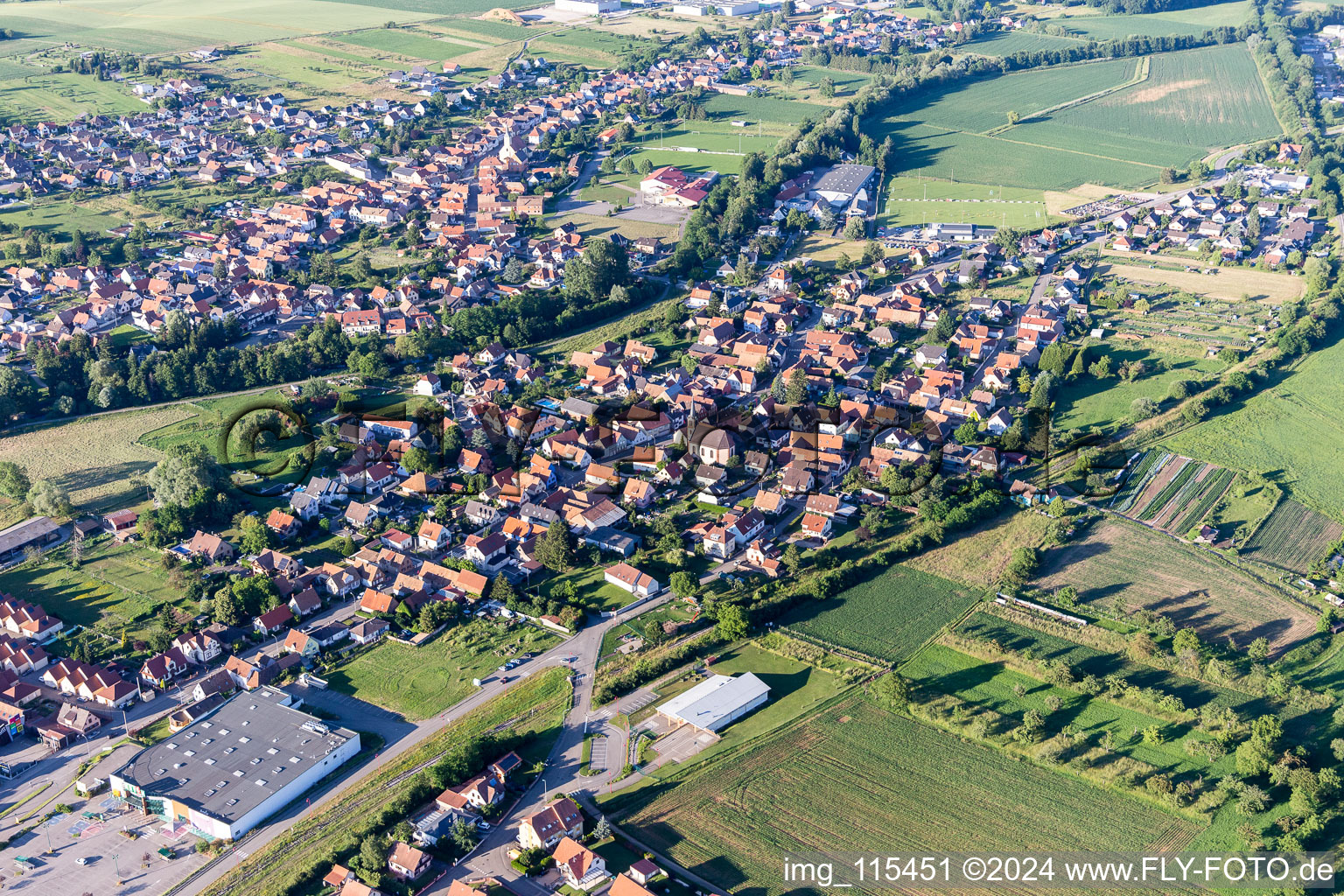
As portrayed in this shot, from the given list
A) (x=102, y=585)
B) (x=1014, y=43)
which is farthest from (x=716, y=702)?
(x=1014, y=43)

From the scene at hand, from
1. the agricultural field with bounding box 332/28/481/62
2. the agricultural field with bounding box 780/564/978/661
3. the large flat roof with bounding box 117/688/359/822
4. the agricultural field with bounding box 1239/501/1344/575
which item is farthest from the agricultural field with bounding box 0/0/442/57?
the agricultural field with bounding box 1239/501/1344/575

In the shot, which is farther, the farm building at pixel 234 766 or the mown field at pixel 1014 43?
the mown field at pixel 1014 43

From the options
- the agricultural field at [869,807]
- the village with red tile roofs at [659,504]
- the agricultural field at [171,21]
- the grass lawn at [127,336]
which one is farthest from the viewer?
the agricultural field at [171,21]

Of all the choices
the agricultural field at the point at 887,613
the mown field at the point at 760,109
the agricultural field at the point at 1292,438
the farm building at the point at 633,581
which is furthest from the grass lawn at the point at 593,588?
the mown field at the point at 760,109

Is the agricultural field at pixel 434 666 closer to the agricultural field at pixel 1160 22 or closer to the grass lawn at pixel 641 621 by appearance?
the grass lawn at pixel 641 621

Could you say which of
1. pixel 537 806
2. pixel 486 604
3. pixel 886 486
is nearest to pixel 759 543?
pixel 886 486

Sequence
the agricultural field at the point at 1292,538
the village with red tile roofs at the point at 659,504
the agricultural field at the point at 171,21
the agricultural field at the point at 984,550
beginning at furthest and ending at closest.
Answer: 1. the agricultural field at the point at 171,21
2. the agricultural field at the point at 1292,538
3. the agricultural field at the point at 984,550
4. the village with red tile roofs at the point at 659,504

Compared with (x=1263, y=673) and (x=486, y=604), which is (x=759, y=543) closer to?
(x=486, y=604)
